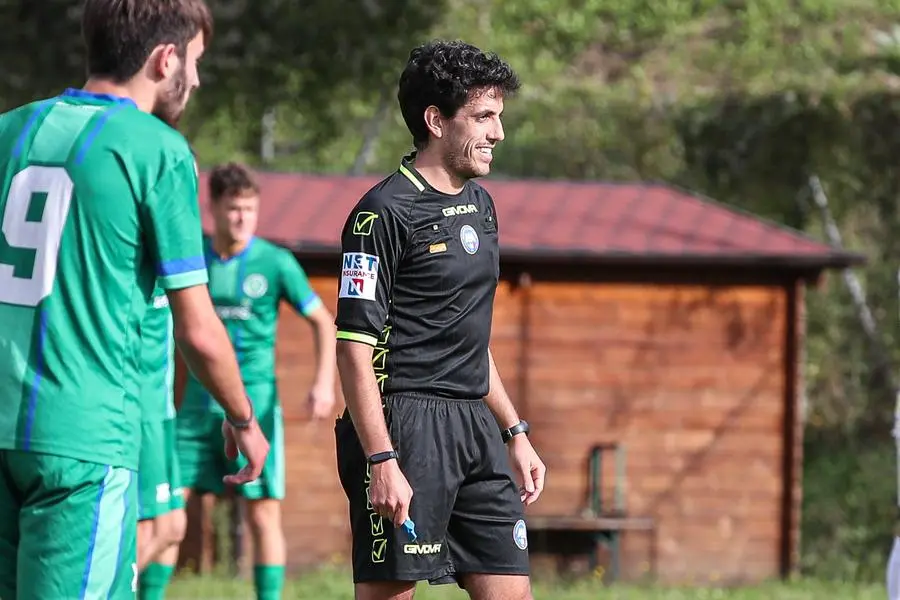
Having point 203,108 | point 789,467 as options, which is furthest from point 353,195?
point 203,108

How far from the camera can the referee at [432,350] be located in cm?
460

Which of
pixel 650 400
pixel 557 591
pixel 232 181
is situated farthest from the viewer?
pixel 650 400

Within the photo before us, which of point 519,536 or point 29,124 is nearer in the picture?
point 29,124

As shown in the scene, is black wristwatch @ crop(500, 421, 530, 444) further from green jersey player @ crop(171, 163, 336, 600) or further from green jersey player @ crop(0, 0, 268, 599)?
green jersey player @ crop(171, 163, 336, 600)

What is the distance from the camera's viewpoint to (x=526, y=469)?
5121 mm

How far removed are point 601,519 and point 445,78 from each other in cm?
934

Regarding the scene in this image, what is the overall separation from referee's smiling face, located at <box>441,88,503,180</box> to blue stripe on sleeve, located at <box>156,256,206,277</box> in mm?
1155

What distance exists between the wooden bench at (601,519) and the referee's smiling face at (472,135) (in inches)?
355

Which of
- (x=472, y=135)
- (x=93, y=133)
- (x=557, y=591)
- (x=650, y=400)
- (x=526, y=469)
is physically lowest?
(x=557, y=591)

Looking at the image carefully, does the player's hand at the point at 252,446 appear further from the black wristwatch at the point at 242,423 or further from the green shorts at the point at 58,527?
the green shorts at the point at 58,527

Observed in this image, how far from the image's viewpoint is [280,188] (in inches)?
583

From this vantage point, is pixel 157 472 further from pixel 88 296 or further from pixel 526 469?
pixel 88 296

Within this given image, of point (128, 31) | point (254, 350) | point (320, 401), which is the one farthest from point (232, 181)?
point (128, 31)

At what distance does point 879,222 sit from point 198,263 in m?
14.9
